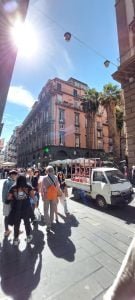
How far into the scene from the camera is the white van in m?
7.04

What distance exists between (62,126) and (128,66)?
22.6 meters

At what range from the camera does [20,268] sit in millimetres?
3297

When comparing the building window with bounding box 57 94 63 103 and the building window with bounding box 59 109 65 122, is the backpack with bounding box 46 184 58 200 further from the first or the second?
the building window with bounding box 57 94 63 103

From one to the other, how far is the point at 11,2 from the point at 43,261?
4.42m

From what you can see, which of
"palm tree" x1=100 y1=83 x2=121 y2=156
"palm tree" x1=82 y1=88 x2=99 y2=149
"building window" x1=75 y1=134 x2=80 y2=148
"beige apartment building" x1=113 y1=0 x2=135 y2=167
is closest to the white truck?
"beige apartment building" x1=113 y1=0 x2=135 y2=167

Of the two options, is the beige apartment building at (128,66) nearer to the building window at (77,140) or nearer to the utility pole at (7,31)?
the utility pole at (7,31)

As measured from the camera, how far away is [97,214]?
6.69m

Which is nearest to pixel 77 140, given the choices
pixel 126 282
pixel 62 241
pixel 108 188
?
pixel 108 188

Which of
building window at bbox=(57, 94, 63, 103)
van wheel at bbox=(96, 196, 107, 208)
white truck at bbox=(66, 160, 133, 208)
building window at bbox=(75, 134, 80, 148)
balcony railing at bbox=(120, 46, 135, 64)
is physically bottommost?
van wheel at bbox=(96, 196, 107, 208)

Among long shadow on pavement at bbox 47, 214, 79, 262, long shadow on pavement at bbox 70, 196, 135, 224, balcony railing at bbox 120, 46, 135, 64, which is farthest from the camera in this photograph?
balcony railing at bbox 120, 46, 135, 64

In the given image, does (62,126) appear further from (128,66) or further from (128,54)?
(128,66)

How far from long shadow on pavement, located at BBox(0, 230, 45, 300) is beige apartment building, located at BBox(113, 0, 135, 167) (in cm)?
980

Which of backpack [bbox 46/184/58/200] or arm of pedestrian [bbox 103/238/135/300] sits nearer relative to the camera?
arm of pedestrian [bbox 103/238/135/300]

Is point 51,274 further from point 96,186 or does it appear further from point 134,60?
point 134,60
